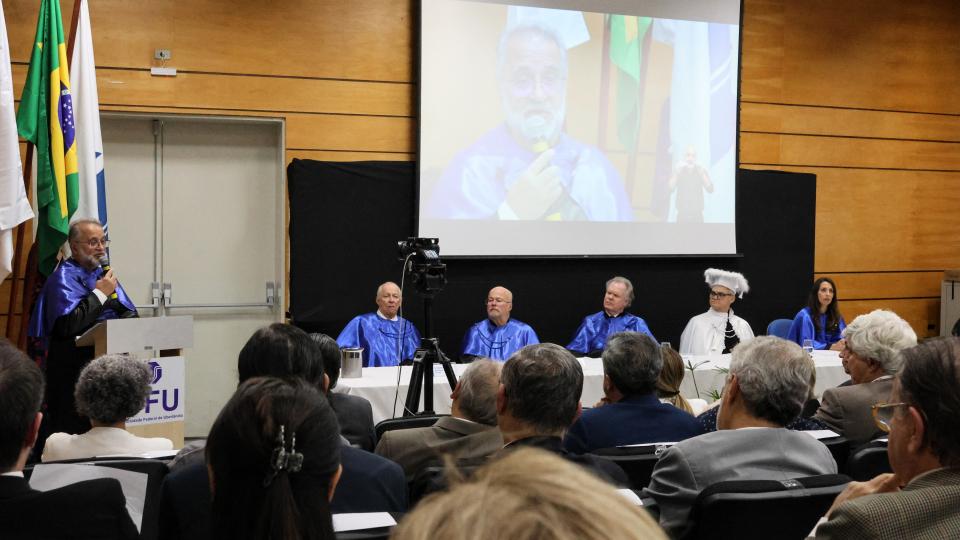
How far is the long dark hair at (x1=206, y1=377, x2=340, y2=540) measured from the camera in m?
1.37

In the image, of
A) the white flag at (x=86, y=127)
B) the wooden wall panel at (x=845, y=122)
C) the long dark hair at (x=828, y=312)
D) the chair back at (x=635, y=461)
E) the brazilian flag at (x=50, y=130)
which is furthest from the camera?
the wooden wall panel at (x=845, y=122)

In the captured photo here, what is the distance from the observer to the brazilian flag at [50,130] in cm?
480

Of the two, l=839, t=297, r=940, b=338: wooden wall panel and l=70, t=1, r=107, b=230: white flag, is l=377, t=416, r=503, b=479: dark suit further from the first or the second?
l=839, t=297, r=940, b=338: wooden wall panel

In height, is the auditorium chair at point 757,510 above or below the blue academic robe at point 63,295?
below

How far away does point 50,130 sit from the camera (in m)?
4.88

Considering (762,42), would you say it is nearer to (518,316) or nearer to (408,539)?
(518,316)

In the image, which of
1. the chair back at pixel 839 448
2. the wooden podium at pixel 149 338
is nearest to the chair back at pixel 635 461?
the chair back at pixel 839 448

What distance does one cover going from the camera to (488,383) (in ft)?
9.01

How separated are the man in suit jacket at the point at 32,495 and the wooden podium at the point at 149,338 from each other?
190cm

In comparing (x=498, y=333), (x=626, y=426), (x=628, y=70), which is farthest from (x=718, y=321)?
(x=626, y=426)

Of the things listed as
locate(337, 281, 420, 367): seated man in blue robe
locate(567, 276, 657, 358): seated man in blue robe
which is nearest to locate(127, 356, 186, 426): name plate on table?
locate(337, 281, 420, 367): seated man in blue robe

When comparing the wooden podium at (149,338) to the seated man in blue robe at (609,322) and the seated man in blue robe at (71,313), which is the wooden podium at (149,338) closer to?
the seated man in blue robe at (71,313)

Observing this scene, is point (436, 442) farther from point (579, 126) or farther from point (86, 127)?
point (579, 126)

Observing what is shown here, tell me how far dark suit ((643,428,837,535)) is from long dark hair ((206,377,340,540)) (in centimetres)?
100
